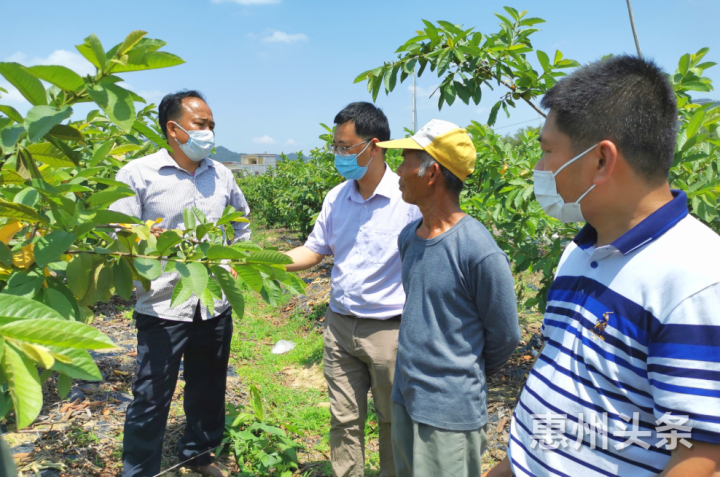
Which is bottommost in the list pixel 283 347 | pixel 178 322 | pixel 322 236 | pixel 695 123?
pixel 283 347

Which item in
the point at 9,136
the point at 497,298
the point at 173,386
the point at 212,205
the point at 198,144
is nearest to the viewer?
the point at 9,136

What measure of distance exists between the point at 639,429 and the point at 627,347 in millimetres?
161

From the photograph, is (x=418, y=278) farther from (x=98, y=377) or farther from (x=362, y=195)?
(x=98, y=377)


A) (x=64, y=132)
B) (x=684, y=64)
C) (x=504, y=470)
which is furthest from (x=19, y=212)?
(x=684, y=64)

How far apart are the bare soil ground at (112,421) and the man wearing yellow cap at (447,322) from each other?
1.29m

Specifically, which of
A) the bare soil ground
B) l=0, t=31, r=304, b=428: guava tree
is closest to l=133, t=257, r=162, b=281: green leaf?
l=0, t=31, r=304, b=428: guava tree

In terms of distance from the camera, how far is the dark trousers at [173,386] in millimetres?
2225

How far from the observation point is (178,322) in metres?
2.32

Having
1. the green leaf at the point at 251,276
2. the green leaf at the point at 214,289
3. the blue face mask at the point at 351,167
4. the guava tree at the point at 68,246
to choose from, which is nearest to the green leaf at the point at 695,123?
the blue face mask at the point at 351,167

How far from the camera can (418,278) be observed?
1749mm

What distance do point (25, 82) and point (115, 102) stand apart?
161 millimetres

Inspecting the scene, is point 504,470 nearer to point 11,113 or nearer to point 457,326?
point 457,326

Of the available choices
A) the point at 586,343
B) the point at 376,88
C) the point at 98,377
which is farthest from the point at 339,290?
the point at 98,377

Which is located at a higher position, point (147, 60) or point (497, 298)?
point (147, 60)
